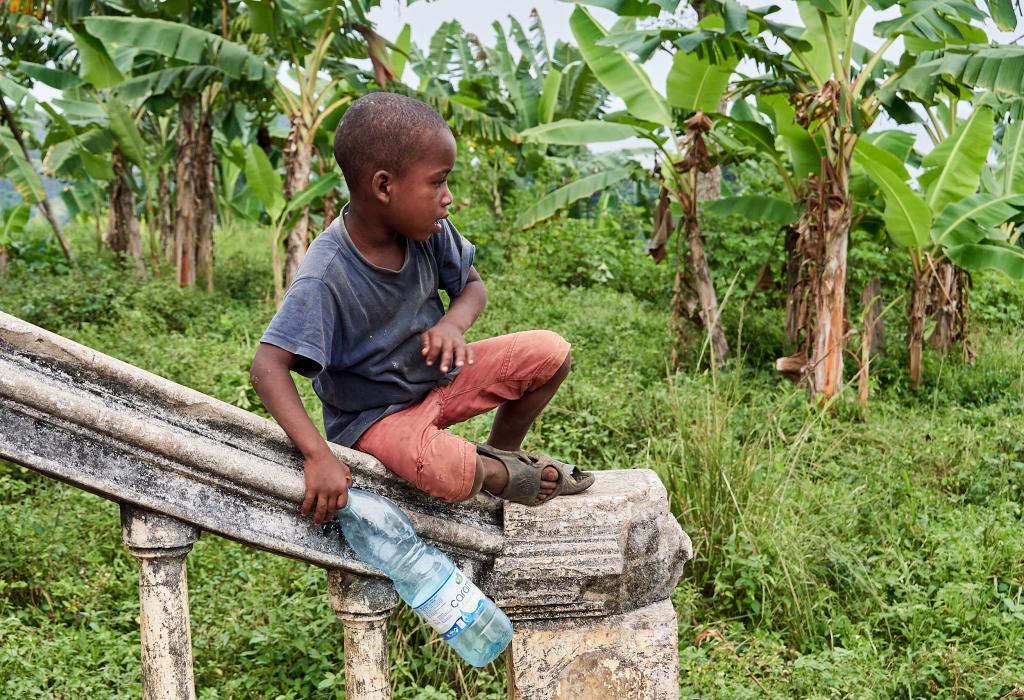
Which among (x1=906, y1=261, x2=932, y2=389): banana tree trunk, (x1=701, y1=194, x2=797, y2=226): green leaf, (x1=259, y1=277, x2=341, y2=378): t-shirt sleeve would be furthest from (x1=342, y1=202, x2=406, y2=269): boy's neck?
(x1=906, y1=261, x2=932, y2=389): banana tree trunk

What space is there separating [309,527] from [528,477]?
1.65 ft

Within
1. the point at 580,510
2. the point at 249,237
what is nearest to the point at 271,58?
the point at 249,237

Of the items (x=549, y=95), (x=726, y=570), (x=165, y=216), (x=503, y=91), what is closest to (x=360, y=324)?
(x=726, y=570)

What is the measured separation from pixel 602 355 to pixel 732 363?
1082mm

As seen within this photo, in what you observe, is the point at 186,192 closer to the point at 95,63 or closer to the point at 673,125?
the point at 95,63

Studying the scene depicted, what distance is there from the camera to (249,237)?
11844mm

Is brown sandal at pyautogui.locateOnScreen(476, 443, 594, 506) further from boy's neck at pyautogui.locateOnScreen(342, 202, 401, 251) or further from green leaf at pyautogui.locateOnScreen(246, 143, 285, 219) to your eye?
green leaf at pyautogui.locateOnScreen(246, 143, 285, 219)

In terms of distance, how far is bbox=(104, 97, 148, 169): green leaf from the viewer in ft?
26.4

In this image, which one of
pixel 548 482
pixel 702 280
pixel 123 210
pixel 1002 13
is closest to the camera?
pixel 548 482

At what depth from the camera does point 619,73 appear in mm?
6500

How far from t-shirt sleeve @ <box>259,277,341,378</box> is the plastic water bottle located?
0.88 ft

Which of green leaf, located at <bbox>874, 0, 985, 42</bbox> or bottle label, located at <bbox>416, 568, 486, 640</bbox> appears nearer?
bottle label, located at <bbox>416, 568, 486, 640</bbox>

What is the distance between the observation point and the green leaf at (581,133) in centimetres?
659

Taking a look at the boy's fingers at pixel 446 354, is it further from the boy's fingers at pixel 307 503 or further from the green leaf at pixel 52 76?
the green leaf at pixel 52 76
